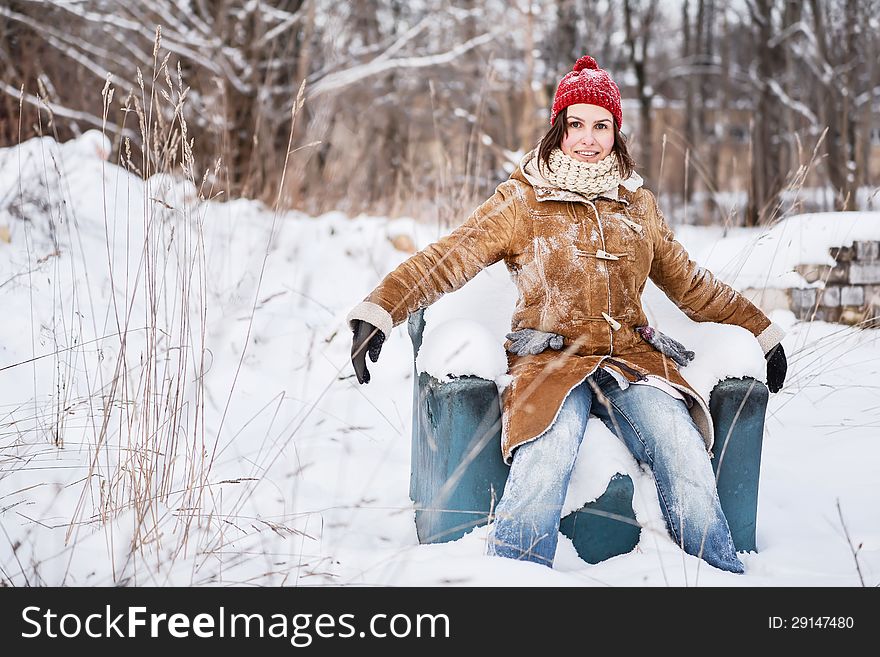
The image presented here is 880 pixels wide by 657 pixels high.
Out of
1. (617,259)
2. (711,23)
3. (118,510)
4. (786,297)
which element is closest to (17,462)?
(118,510)

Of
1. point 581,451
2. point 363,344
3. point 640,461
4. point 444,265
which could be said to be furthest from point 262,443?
point 640,461

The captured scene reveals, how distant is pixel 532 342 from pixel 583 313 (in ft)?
0.57

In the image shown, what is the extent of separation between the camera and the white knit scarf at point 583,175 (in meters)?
2.13

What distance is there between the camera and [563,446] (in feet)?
6.02

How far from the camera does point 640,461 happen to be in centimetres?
198

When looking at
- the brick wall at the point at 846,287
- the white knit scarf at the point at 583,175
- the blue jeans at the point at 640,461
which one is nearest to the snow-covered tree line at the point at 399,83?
the brick wall at the point at 846,287

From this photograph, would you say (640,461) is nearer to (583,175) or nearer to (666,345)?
(666,345)

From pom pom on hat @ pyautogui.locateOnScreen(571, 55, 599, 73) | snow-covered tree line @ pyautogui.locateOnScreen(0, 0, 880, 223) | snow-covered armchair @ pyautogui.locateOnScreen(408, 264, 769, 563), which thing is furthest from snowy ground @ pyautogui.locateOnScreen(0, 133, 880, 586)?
pom pom on hat @ pyautogui.locateOnScreen(571, 55, 599, 73)

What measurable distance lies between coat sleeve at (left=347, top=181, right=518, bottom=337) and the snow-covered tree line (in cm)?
39

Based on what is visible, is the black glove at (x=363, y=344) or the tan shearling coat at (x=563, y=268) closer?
the black glove at (x=363, y=344)

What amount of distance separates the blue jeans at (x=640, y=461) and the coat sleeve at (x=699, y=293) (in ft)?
1.49

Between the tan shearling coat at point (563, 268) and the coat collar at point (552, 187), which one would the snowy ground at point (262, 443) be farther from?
the coat collar at point (552, 187)

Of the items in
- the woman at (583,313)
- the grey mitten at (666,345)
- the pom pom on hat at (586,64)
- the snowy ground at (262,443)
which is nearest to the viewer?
the snowy ground at (262,443)

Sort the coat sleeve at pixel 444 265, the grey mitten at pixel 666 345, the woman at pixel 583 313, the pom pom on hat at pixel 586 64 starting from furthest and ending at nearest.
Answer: the pom pom on hat at pixel 586 64 → the grey mitten at pixel 666 345 → the coat sleeve at pixel 444 265 → the woman at pixel 583 313
